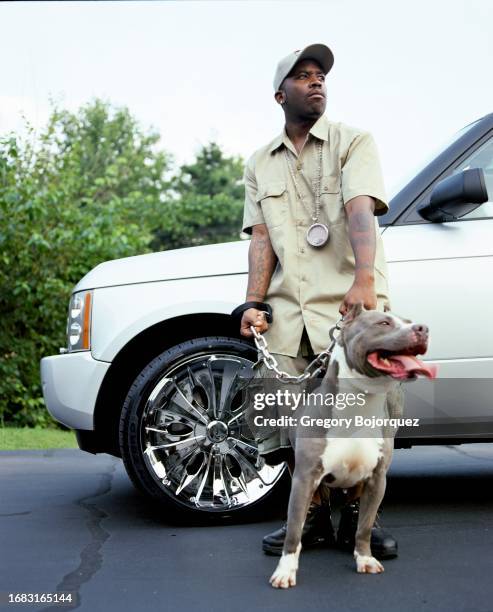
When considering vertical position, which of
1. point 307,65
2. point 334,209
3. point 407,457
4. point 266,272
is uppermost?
point 307,65

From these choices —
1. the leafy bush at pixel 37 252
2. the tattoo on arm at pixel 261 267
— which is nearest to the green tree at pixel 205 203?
the leafy bush at pixel 37 252

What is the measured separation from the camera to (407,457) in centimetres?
703

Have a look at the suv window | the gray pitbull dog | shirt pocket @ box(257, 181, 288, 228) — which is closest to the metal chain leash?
the gray pitbull dog

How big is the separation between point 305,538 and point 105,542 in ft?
3.11

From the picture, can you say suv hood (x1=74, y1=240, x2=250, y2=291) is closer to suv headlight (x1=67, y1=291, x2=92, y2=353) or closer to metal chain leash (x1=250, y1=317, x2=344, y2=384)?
suv headlight (x1=67, y1=291, x2=92, y2=353)

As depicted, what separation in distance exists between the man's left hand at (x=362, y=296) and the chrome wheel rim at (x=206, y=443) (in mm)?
1038

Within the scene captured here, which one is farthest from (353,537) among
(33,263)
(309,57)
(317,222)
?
(33,263)

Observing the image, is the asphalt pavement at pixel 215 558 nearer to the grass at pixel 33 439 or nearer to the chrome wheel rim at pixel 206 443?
the chrome wheel rim at pixel 206 443

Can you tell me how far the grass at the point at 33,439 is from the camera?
817cm

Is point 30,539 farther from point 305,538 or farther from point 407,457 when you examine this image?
point 407,457

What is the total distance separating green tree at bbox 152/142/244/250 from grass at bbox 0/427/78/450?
675 inches

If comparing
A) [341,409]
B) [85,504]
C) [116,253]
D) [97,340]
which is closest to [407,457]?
[85,504]

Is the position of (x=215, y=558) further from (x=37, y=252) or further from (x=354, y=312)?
(x=37, y=252)

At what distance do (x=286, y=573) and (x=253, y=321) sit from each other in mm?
1034
